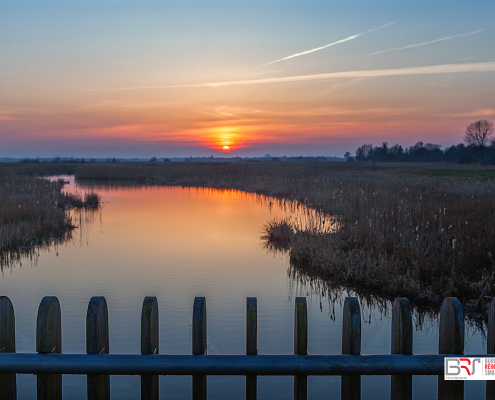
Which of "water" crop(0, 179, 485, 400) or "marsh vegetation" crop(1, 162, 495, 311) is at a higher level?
"marsh vegetation" crop(1, 162, 495, 311)

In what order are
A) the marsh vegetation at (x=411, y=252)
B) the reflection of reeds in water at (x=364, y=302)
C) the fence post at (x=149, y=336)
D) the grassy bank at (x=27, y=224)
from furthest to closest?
the grassy bank at (x=27, y=224) < the marsh vegetation at (x=411, y=252) < the reflection of reeds in water at (x=364, y=302) < the fence post at (x=149, y=336)

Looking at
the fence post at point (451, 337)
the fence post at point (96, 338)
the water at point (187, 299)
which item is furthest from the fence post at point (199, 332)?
the water at point (187, 299)

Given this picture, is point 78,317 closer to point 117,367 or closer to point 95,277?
point 95,277

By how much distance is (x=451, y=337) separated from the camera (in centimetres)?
242

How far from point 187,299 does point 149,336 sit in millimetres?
4760

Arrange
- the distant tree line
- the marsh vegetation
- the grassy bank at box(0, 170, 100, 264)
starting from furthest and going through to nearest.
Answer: the distant tree line → the grassy bank at box(0, 170, 100, 264) → the marsh vegetation

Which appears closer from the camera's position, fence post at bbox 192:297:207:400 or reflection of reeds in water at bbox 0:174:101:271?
fence post at bbox 192:297:207:400

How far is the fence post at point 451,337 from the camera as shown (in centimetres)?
239

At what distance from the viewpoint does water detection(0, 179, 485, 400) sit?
181 inches

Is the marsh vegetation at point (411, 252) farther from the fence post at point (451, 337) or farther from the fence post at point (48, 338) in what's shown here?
the fence post at point (48, 338)

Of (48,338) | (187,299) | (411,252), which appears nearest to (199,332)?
(48,338)

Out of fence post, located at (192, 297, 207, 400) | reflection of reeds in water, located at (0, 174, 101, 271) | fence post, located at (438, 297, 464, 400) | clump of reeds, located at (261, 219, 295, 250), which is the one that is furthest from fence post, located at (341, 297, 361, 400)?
reflection of reeds in water, located at (0, 174, 101, 271)

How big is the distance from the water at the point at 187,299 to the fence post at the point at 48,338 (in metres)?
2.02

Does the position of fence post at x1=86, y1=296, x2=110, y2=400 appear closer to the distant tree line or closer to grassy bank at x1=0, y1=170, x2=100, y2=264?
grassy bank at x1=0, y1=170, x2=100, y2=264
